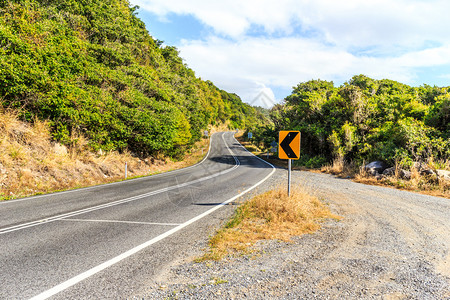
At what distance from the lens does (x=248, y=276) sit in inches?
128

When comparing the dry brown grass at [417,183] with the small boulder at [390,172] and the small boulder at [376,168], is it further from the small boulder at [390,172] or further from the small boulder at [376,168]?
the small boulder at [376,168]

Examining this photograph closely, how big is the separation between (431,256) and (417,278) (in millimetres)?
1096

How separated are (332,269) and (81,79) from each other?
17982 mm

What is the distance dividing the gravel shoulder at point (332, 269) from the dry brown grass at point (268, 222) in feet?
0.82

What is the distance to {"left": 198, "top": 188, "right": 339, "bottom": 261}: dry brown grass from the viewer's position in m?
4.36

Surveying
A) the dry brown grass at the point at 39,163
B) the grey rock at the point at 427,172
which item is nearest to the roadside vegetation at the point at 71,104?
the dry brown grass at the point at 39,163

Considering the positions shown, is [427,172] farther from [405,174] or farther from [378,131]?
[378,131]

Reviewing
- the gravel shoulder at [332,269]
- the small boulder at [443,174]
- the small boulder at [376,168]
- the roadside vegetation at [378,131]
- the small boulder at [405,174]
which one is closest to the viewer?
the gravel shoulder at [332,269]

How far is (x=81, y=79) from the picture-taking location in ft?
51.3

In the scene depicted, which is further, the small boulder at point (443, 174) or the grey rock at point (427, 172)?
the grey rock at point (427, 172)

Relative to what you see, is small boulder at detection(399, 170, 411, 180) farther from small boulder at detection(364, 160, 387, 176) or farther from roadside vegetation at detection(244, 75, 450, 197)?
small boulder at detection(364, 160, 387, 176)

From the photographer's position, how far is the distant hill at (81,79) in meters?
11.2

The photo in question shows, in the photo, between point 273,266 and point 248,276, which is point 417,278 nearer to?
point 273,266

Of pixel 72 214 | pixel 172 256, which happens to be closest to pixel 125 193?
pixel 72 214
